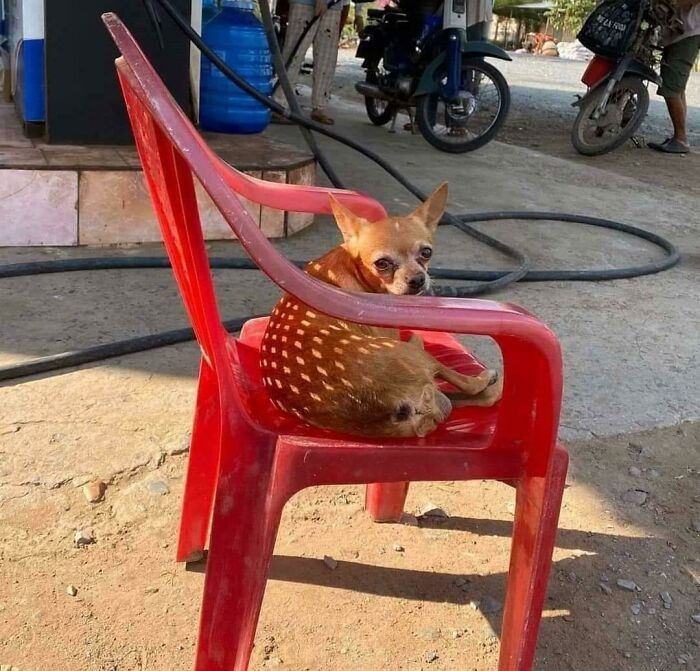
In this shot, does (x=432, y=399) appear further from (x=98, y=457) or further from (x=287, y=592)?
(x=98, y=457)

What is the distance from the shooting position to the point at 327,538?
2125mm

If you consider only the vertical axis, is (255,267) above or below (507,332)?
below

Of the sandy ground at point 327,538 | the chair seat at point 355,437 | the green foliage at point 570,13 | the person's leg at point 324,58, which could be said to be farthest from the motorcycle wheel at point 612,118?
the green foliage at point 570,13

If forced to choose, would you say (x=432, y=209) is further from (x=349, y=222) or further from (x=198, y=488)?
(x=198, y=488)

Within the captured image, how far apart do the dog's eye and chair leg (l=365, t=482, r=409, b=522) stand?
57cm

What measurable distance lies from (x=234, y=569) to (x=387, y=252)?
102cm

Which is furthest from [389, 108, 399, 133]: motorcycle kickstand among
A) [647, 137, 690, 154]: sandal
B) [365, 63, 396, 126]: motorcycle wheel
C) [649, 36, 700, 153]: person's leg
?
[647, 137, 690, 154]: sandal

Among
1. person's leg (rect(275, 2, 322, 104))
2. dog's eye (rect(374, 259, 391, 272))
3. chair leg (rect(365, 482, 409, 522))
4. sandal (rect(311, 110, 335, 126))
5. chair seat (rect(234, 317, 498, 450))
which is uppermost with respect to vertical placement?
person's leg (rect(275, 2, 322, 104))

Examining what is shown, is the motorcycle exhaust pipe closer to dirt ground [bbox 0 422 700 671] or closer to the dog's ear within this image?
the dog's ear

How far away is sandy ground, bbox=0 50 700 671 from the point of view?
1.78 metres

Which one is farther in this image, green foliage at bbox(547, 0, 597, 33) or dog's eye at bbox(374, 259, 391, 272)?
green foliage at bbox(547, 0, 597, 33)

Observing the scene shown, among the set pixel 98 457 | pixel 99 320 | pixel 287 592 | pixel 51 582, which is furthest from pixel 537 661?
pixel 99 320

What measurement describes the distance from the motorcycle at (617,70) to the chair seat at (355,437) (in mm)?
6067

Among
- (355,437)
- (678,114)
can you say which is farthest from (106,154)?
(678,114)
